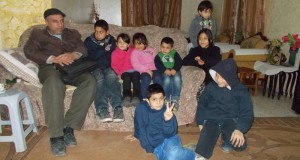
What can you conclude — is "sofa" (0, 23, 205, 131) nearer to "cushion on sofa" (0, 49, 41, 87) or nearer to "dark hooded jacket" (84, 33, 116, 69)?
"cushion on sofa" (0, 49, 41, 87)

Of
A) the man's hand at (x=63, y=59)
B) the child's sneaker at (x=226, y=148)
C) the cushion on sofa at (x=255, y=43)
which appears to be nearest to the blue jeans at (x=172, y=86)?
the child's sneaker at (x=226, y=148)

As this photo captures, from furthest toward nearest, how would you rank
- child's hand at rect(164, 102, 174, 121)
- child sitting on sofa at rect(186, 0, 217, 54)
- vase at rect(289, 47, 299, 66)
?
vase at rect(289, 47, 299, 66) → child sitting on sofa at rect(186, 0, 217, 54) → child's hand at rect(164, 102, 174, 121)

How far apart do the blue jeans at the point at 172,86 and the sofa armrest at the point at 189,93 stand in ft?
0.29

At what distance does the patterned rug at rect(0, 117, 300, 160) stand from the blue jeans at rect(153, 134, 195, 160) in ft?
1.31

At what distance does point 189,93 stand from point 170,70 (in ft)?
1.15

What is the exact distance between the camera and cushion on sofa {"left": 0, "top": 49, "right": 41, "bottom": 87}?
285cm

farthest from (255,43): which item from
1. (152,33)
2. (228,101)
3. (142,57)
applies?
(228,101)

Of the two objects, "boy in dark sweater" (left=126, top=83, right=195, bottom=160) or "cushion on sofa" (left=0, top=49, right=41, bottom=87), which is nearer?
"boy in dark sweater" (left=126, top=83, right=195, bottom=160)

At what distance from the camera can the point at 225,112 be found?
2627mm

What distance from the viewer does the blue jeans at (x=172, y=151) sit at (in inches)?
86.0

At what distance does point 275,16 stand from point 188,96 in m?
3.39

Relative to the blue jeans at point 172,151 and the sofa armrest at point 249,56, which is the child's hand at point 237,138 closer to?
the blue jeans at point 172,151

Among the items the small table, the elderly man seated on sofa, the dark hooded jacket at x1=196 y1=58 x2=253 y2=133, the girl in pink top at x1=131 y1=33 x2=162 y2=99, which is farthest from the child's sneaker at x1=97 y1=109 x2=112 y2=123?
the small table

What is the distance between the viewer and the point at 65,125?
2816 mm
